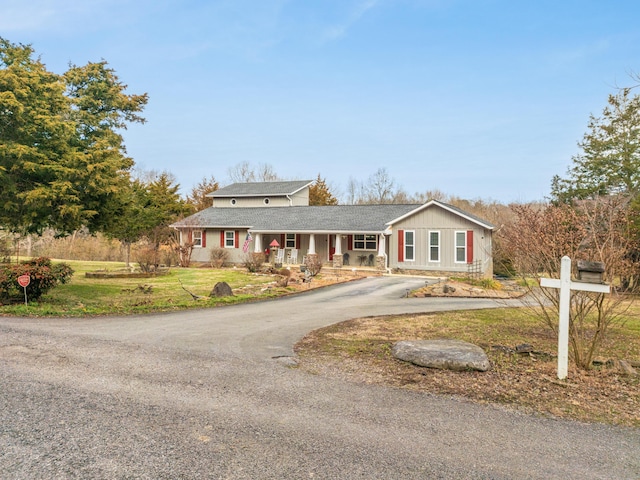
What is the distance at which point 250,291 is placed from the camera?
48.8 feet

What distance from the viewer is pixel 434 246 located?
22.5 meters

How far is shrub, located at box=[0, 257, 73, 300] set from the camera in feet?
33.6

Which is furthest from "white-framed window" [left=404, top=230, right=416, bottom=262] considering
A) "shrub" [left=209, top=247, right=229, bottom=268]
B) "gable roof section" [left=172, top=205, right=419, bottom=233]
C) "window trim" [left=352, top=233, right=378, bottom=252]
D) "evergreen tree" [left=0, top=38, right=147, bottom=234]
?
"evergreen tree" [left=0, top=38, right=147, bottom=234]

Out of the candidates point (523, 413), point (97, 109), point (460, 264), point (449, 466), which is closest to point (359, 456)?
point (449, 466)

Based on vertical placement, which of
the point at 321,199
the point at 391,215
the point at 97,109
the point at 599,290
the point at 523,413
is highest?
the point at 97,109

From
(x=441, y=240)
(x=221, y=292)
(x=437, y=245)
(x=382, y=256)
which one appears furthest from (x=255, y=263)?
(x=441, y=240)

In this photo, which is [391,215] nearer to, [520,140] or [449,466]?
[520,140]

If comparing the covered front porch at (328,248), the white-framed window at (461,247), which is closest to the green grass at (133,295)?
the covered front porch at (328,248)

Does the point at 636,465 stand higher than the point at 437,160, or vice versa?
the point at 437,160

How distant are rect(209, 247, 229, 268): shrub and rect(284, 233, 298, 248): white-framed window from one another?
13.2 ft

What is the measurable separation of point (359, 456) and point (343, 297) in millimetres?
11168

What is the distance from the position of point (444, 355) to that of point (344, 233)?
1836 cm

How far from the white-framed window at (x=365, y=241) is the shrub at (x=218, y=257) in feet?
28.2

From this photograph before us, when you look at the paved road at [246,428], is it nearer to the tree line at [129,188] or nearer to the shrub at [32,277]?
the tree line at [129,188]
